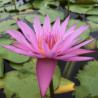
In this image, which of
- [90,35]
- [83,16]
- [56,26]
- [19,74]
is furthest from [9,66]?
[83,16]

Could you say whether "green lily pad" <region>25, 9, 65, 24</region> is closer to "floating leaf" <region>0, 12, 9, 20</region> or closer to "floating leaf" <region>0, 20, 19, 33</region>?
"floating leaf" <region>0, 20, 19, 33</region>

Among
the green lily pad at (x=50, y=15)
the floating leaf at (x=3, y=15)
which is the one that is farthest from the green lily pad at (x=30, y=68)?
the floating leaf at (x=3, y=15)

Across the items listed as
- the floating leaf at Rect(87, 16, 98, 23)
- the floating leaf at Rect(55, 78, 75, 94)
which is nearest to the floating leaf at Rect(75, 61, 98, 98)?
the floating leaf at Rect(55, 78, 75, 94)

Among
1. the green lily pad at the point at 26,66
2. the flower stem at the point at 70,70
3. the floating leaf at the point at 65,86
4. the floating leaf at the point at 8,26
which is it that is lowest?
the flower stem at the point at 70,70

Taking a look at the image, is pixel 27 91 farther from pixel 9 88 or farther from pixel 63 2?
pixel 63 2

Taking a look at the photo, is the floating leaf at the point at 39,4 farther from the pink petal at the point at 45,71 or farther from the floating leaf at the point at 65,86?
the pink petal at the point at 45,71

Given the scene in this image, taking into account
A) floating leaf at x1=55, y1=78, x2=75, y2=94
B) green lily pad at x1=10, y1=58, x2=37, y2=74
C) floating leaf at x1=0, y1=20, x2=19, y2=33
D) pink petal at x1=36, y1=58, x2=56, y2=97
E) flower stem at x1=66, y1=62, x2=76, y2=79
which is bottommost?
flower stem at x1=66, y1=62, x2=76, y2=79

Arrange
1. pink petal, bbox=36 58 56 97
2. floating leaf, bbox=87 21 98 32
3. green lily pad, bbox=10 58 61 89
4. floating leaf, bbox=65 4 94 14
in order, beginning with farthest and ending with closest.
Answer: floating leaf, bbox=65 4 94 14 < floating leaf, bbox=87 21 98 32 < green lily pad, bbox=10 58 61 89 < pink petal, bbox=36 58 56 97
